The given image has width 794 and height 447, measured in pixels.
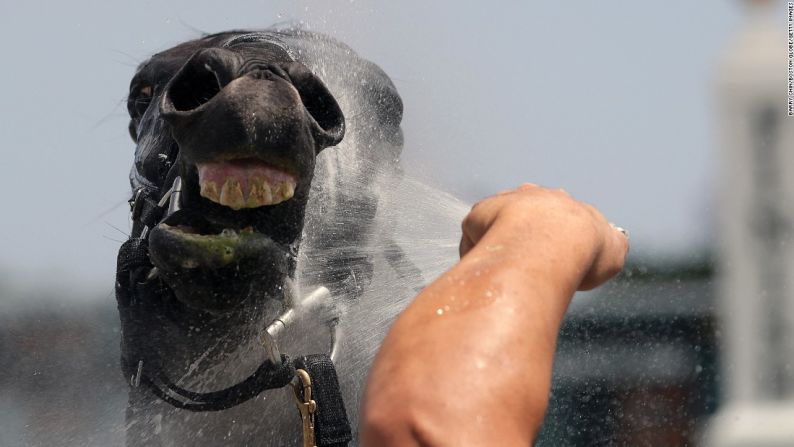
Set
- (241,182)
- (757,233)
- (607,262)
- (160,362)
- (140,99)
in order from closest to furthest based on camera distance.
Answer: (607,262) < (241,182) < (160,362) < (140,99) < (757,233)

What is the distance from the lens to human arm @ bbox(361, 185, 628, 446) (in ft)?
2.08

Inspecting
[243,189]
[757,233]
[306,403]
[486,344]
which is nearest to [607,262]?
[486,344]

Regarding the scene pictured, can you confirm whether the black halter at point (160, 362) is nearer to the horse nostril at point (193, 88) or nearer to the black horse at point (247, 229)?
the black horse at point (247, 229)

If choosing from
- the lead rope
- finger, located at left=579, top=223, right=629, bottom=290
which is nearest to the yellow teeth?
the lead rope

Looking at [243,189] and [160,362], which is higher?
[243,189]

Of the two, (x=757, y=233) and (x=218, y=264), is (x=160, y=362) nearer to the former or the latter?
(x=218, y=264)

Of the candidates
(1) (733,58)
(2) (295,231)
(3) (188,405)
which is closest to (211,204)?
(2) (295,231)

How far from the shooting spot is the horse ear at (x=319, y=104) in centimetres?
146

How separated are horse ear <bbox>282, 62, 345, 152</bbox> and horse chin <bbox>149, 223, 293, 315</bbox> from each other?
0.17 metres

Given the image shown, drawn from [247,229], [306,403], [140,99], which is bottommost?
[306,403]

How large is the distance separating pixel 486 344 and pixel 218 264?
0.79 m

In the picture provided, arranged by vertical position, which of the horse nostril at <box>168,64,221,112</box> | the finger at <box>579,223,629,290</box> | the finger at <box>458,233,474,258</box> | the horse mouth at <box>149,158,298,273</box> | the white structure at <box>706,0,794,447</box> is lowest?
the white structure at <box>706,0,794,447</box>

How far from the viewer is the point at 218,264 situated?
1.40 meters

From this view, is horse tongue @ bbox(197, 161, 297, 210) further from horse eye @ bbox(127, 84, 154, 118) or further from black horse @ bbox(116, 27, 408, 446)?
horse eye @ bbox(127, 84, 154, 118)
